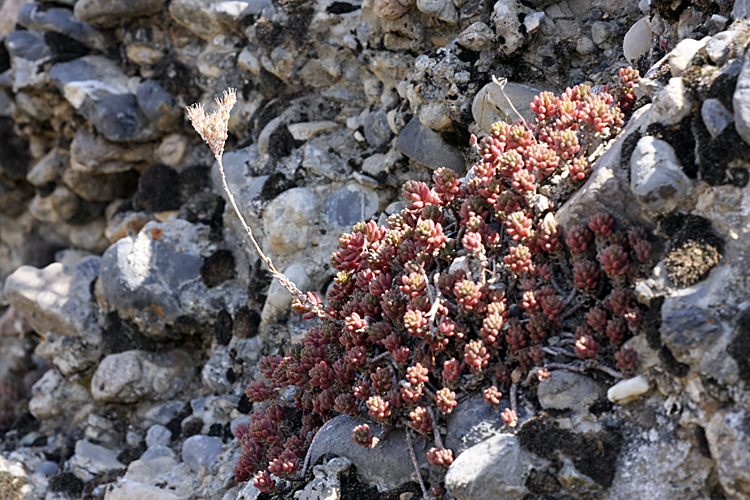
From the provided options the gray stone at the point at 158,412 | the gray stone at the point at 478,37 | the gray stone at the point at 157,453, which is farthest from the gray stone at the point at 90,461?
the gray stone at the point at 478,37

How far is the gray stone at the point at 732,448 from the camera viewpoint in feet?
11.2

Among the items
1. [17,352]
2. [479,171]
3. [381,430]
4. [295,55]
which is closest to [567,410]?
[381,430]

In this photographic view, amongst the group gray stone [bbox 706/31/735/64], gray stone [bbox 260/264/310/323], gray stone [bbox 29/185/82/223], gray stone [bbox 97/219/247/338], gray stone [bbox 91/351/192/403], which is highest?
gray stone [bbox 706/31/735/64]

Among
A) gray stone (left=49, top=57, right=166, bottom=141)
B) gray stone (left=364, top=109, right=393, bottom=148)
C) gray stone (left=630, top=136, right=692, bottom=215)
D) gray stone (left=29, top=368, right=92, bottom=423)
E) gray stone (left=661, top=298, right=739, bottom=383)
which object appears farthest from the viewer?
gray stone (left=49, top=57, right=166, bottom=141)

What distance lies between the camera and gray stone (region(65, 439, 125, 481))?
7.15 m

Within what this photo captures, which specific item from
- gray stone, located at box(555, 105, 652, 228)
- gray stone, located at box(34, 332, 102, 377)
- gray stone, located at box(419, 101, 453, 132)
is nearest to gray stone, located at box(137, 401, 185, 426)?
gray stone, located at box(34, 332, 102, 377)

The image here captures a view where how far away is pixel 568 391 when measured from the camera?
407 cm

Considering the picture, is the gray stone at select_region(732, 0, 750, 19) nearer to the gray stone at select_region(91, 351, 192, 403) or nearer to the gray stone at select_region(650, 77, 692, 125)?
the gray stone at select_region(650, 77, 692, 125)

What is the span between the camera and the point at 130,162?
33.1 ft

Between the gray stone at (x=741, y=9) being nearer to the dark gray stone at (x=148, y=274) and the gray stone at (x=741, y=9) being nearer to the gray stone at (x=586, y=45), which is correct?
the gray stone at (x=586, y=45)

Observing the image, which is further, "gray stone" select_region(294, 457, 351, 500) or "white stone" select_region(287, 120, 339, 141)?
"white stone" select_region(287, 120, 339, 141)

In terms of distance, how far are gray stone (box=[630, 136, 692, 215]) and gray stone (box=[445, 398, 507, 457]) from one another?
1.63m

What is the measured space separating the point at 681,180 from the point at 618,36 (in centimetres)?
246

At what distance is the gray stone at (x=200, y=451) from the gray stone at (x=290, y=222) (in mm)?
2083
